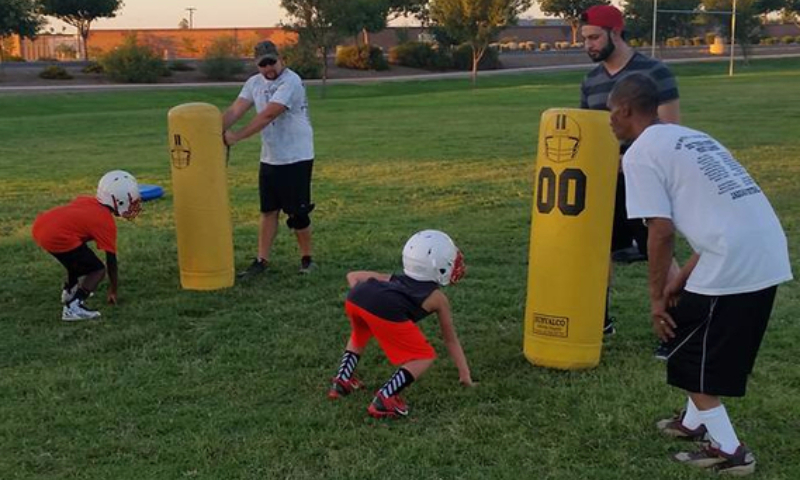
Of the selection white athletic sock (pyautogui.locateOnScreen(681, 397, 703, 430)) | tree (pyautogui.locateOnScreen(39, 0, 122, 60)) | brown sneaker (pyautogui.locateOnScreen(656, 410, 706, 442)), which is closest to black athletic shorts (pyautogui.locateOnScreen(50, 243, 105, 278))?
brown sneaker (pyautogui.locateOnScreen(656, 410, 706, 442))

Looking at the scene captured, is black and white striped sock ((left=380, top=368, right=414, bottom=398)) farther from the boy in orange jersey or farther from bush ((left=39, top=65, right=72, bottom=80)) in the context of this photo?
bush ((left=39, top=65, right=72, bottom=80))

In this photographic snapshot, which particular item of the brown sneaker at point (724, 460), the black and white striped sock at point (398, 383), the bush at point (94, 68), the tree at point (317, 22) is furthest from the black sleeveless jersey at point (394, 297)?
the bush at point (94, 68)

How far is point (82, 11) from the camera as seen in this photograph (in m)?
58.6

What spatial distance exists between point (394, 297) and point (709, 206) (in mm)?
1610

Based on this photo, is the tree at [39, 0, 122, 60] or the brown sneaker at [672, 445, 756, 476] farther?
the tree at [39, 0, 122, 60]

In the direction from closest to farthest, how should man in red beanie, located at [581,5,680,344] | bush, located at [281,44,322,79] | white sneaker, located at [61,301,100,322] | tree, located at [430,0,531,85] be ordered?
man in red beanie, located at [581,5,680,344] → white sneaker, located at [61,301,100,322] → bush, located at [281,44,322,79] → tree, located at [430,0,531,85]

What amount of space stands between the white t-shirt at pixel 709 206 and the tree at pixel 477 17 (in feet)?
141

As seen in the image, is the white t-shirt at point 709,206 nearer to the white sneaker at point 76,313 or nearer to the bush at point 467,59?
the white sneaker at point 76,313

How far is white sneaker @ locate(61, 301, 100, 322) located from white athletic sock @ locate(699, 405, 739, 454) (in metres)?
4.15

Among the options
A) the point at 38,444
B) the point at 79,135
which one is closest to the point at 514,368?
the point at 38,444

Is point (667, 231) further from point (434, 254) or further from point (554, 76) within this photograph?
point (554, 76)

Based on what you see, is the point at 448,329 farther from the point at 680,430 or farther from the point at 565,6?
the point at 565,6

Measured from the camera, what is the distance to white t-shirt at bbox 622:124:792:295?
3.46 m

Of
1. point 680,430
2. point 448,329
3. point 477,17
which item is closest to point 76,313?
point 448,329
